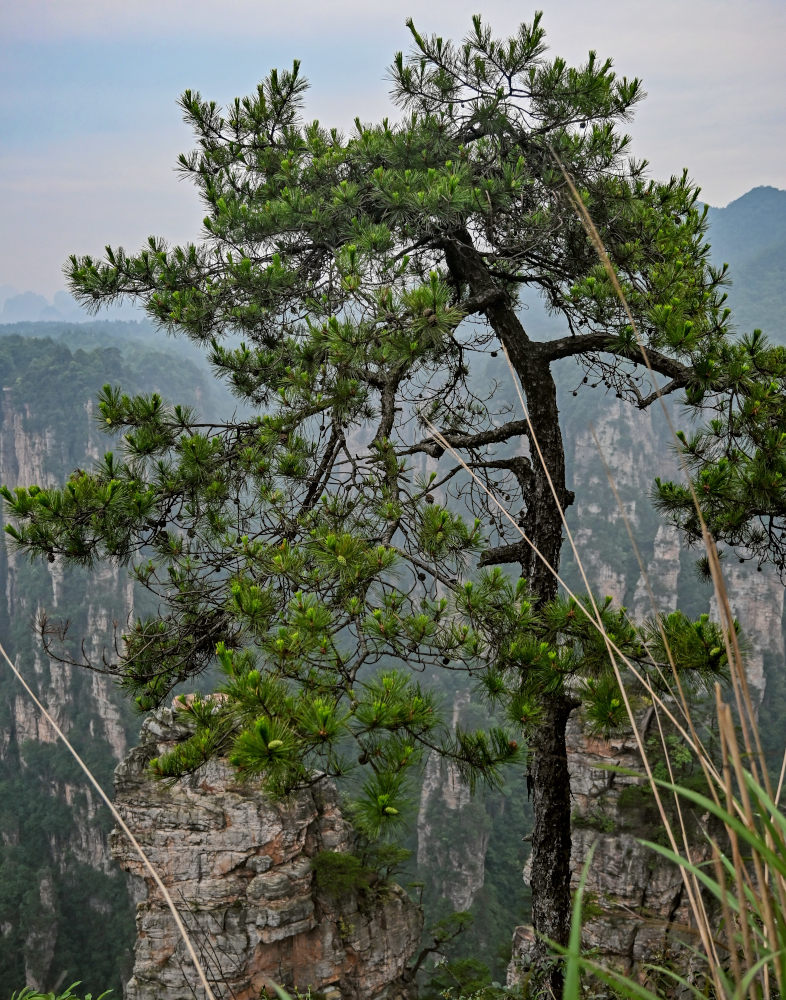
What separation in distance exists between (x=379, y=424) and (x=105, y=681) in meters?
41.0

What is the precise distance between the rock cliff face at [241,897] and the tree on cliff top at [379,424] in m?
4.14

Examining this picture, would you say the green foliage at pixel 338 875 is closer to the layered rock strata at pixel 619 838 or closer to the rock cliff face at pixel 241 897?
the rock cliff face at pixel 241 897

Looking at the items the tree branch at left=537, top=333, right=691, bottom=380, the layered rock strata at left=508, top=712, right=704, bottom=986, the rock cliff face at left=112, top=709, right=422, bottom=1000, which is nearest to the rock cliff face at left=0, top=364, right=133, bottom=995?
the rock cliff face at left=112, top=709, right=422, bottom=1000

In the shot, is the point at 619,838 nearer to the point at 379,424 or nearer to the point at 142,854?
the point at 379,424

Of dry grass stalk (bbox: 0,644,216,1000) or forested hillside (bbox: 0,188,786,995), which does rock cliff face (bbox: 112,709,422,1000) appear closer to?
dry grass stalk (bbox: 0,644,216,1000)

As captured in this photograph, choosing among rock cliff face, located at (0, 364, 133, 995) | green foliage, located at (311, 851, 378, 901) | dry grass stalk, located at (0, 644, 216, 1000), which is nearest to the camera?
dry grass stalk, located at (0, 644, 216, 1000)

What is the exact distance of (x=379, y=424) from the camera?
2.64m

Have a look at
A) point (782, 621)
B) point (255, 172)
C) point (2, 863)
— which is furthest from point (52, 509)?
point (782, 621)

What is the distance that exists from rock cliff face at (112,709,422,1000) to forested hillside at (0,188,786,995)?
19.9ft

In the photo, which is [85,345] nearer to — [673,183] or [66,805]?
[66,805]

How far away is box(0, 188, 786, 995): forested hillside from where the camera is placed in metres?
28.1

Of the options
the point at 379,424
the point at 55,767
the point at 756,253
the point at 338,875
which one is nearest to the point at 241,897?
the point at 338,875

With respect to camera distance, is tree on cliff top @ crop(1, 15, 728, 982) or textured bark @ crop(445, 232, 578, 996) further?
textured bark @ crop(445, 232, 578, 996)

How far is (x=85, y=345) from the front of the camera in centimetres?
7462
